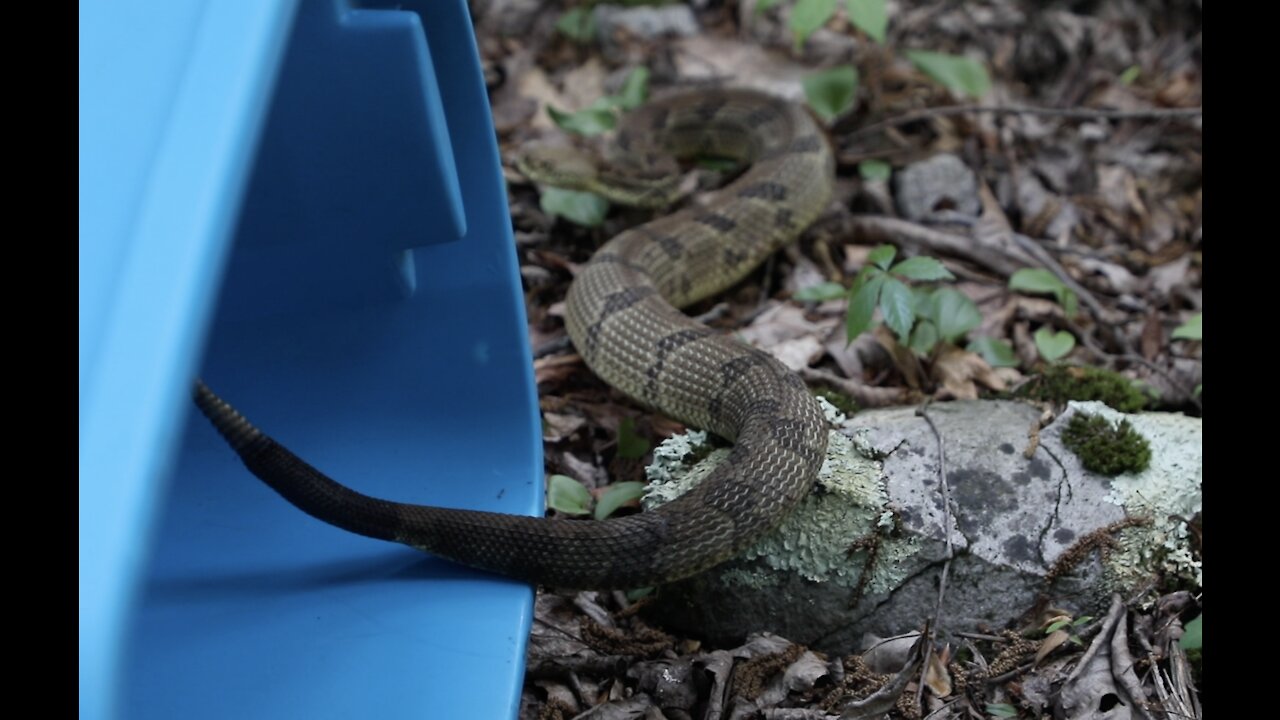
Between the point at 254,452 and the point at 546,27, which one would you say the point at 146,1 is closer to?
the point at 254,452

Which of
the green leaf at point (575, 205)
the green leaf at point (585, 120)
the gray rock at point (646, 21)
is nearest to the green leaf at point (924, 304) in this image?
the green leaf at point (575, 205)

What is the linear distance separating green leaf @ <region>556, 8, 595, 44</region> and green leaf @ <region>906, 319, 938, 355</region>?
9.87 ft

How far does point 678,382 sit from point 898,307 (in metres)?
0.71

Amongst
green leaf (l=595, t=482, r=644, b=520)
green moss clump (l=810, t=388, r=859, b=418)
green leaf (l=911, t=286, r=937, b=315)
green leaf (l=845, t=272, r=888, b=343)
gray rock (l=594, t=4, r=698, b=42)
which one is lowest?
green moss clump (l=810, t=388, r=859, b=418)

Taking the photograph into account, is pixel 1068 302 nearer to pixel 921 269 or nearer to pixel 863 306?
pixel 921 269

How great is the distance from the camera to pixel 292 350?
9.84 ft

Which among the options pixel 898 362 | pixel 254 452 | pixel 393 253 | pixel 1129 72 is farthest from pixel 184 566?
pixel 1129 72

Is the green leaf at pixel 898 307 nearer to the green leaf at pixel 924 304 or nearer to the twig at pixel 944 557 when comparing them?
the green leaf at pixel 924 304

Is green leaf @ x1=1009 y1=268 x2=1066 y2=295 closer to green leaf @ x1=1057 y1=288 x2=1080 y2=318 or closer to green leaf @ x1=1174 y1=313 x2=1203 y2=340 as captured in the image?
green leaf @ x1=1057 y1=288 x2=1080 y2=318

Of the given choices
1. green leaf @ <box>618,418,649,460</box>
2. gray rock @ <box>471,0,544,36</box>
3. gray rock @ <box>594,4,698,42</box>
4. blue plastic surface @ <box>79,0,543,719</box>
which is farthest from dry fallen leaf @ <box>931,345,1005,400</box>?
gray rock @ <box>471,0,544,36</box>

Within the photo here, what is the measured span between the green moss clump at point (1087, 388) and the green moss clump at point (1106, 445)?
0.28m

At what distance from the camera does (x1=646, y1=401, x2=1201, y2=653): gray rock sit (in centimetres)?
287

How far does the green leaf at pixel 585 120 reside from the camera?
197 inches
